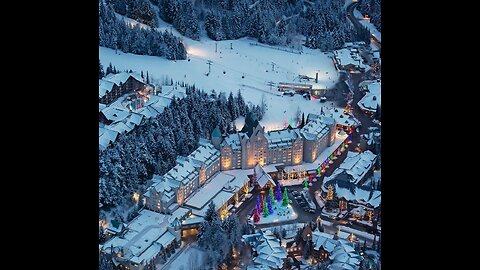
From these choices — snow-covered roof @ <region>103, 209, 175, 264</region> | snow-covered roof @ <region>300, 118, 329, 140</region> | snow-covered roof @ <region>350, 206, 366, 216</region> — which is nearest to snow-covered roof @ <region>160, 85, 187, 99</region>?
snow-covered roof @ <region>300, 118, 329, 140</region>

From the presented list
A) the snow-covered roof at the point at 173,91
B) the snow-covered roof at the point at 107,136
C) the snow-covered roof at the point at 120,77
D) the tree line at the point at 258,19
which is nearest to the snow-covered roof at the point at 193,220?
the snow-covered roof at the point at 107,136

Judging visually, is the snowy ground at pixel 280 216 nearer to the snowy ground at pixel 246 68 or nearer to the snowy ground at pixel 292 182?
the snowy ground at pixel 292 182
